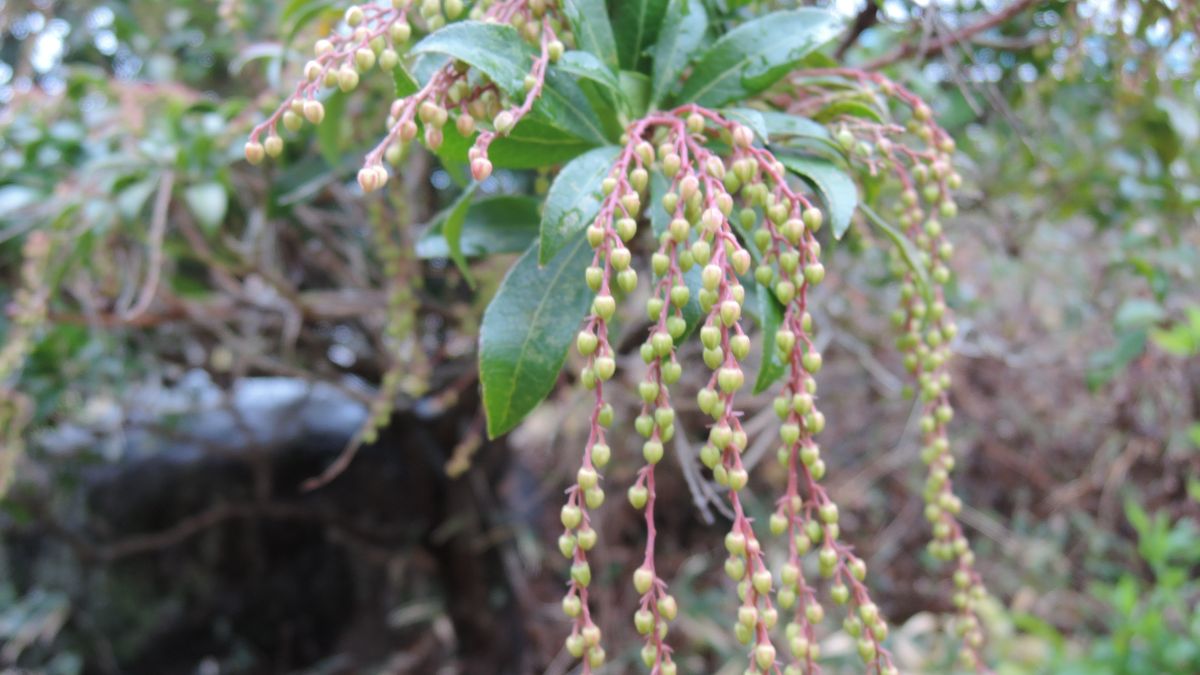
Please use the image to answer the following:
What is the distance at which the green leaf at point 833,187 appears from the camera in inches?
23.9

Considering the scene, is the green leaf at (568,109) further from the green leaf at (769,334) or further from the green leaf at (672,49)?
the green leaf at (769,334)

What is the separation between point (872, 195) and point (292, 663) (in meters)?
2.85

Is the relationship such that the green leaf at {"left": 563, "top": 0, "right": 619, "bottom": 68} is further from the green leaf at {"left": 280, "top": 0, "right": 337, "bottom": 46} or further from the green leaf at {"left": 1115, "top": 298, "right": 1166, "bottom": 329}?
the green leaf at {"left": 1115, "top": 298, "right": 1166, "bottom": 329}

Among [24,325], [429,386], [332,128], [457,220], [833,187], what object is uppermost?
[833,187]

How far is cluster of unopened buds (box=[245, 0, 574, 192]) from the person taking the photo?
0.54 m

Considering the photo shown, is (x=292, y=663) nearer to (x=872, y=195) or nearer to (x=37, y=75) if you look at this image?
(x=37, y=75)

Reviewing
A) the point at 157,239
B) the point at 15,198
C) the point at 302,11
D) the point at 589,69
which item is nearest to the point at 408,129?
the point at 589,69

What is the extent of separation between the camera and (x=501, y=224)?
88 cm

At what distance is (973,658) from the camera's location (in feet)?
2.43

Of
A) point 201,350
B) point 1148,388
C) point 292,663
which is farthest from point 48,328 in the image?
point 1148,388

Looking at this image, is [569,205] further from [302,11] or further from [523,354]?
[302,11]

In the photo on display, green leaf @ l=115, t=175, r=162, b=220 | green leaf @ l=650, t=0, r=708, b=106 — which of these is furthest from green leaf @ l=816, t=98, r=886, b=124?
green leaf @ l=115, t=175, r=162, b=220

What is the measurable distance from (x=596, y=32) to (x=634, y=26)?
7 cm

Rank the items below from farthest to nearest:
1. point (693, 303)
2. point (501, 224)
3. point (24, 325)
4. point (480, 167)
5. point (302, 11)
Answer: point (24, 325)
point (302, 11)
point (501, 224)
point (693, 303)
point (480, 167)
